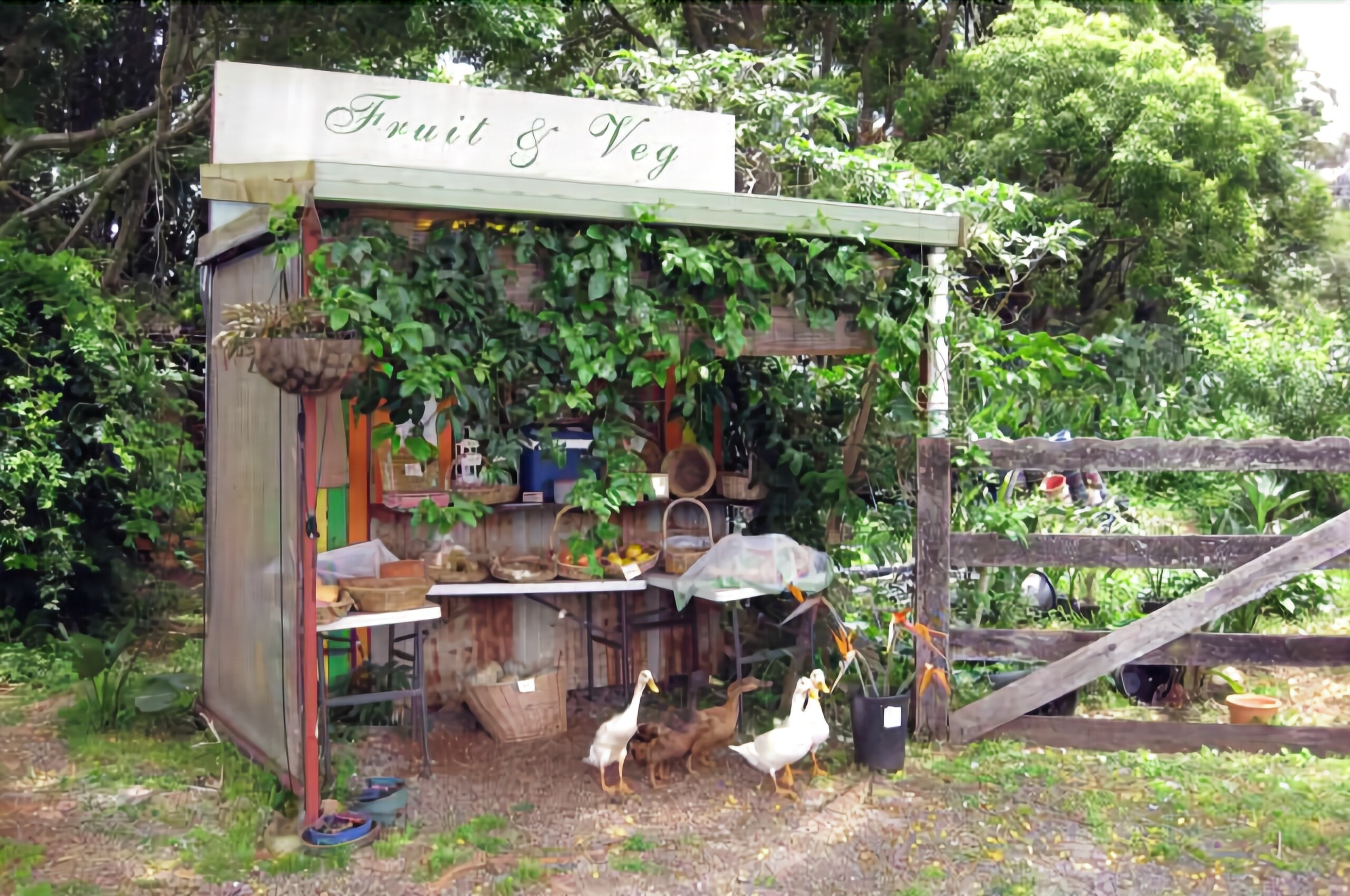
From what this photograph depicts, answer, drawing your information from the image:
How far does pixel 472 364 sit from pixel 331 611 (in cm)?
115

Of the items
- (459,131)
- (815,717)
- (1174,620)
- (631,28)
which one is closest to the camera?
(815,717)

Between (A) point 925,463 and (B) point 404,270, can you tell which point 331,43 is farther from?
(A) point 925,463

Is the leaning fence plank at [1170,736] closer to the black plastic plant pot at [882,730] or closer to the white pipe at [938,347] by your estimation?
the black plastic plant pot at [882,730]

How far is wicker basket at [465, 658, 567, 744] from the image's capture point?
5.50 m

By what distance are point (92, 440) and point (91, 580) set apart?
101 cm

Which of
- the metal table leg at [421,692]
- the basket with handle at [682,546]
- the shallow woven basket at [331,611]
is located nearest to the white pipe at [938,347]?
the basket with handle at [682,546]

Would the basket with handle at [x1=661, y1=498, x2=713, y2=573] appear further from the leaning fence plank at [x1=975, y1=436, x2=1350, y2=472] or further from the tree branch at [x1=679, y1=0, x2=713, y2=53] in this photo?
the tree branch at [x1=679, y1=0, x2=713, y2=53]

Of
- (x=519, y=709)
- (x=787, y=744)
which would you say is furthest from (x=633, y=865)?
(x=519, y=709)

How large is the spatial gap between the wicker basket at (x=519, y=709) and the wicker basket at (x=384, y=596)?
0.96 m

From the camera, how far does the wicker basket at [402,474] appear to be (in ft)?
18.3

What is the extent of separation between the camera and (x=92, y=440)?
7.05m

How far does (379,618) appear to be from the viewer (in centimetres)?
455

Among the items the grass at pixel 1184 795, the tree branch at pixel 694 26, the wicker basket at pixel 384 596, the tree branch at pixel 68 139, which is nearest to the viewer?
the grass at pixel 1184 795

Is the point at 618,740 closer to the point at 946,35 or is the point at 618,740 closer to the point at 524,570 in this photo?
the point at 524,570
